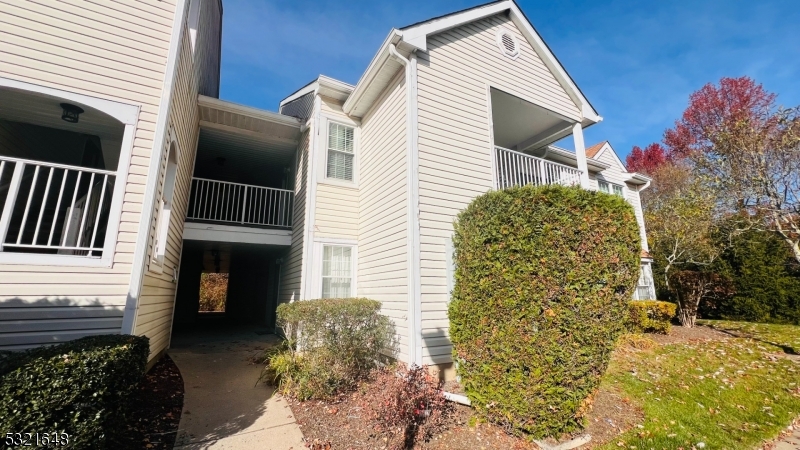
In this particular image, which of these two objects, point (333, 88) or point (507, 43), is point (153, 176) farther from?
point (507, 43)

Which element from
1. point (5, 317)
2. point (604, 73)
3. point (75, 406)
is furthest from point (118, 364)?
point (604, 73)

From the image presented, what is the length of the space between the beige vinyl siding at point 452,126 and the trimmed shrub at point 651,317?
6.82 meters

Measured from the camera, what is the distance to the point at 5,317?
3.64 meters

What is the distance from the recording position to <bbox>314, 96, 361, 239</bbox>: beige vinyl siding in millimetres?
7902

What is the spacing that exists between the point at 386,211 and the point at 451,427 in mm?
4111

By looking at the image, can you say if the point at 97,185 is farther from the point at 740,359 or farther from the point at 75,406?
the point at 740,359

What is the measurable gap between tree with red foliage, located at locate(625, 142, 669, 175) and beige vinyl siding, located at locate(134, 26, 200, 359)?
32.3 meters

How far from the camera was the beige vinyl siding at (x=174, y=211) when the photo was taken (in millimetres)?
4977

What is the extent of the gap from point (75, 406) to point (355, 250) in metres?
5.74

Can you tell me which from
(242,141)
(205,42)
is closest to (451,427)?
(242,141)

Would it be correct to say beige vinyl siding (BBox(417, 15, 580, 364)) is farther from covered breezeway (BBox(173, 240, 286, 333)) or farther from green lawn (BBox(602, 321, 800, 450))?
covered breezeway (BBox(173, 240, 286, 333))

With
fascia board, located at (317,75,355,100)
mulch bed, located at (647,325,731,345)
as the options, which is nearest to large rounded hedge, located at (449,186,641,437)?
fascia board, located at (317,75,355,100)

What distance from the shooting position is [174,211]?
666 centimetres

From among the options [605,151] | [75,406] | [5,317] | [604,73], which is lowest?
[75,406]
